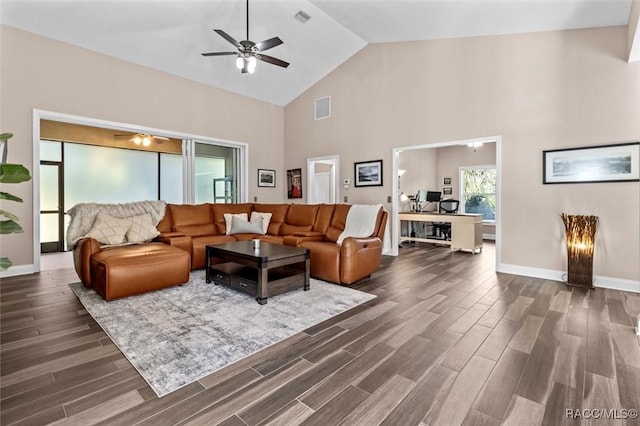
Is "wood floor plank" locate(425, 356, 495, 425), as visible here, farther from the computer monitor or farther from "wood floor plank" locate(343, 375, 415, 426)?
the computer monitor

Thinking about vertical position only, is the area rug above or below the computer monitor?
below

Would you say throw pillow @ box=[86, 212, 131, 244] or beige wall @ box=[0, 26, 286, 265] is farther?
beige wall @ box=[0, 26, 286, 265]

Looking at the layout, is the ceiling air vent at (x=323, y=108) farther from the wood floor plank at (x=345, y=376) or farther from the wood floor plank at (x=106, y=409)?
the wood floor plank at (x=106, y=409)

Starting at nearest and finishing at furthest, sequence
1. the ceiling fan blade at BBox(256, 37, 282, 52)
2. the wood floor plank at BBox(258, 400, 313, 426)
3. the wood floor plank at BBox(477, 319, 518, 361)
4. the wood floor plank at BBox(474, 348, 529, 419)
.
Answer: the wood floor plank at BBox(258, 400, 313, 426), the wood floor plank at BBox(474, 348, 529, 419), the wood floor plank at BBox(477, 319, 518, 361), the ceiling fan blade at BBox(256, 37, 282, 52)

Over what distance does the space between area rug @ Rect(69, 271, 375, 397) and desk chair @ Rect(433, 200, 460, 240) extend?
4614 mm

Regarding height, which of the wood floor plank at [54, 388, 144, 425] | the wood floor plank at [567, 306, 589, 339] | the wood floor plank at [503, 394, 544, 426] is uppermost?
the wood floor plank at [567, 306, 589, 339]

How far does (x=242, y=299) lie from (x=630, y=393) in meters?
2.99

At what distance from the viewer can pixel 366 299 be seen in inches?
131

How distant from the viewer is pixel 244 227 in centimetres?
532

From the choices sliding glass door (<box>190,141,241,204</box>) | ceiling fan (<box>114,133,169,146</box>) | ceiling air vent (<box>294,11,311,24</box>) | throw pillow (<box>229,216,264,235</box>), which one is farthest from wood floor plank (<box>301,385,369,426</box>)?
ceiling fan (<box>114,133,169,146</box>)

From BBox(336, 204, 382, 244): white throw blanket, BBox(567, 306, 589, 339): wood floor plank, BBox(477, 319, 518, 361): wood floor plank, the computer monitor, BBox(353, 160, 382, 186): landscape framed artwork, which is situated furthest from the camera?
the computer monitor

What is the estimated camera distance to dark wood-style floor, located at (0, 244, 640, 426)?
1.58 metres

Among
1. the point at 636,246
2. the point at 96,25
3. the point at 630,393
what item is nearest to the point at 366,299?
the point at 630,393

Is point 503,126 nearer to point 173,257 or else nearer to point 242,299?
point 242,299
